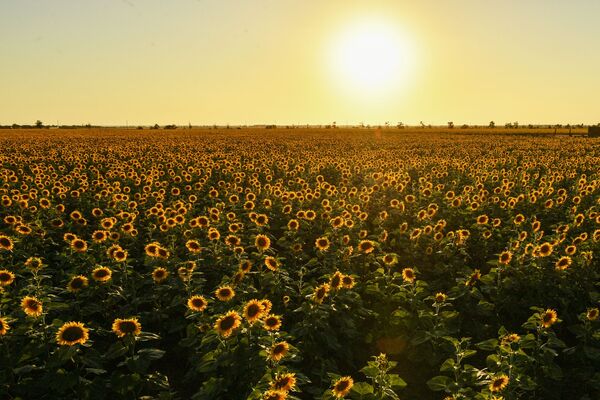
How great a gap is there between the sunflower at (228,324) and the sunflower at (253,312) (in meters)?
0.11

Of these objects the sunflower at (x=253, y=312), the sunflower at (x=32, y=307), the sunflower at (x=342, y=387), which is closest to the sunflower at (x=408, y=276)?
the sunflower at (x=253, y=312)

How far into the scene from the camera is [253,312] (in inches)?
177

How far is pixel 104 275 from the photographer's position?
19.8 ft

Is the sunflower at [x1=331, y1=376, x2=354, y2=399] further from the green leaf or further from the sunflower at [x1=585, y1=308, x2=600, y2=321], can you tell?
the sunflower at [x1=585, y1=308, x2=600, y2=321]

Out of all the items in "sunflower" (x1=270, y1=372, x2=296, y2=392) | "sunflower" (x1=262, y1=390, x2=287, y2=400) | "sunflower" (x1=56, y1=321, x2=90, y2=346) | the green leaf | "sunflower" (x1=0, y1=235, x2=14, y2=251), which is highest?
"sunflower" (x1=0, y1=235, x2=14, y2=251)

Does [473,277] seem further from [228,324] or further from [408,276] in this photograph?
[228,324]

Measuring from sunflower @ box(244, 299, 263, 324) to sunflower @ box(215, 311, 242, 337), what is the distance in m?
0.11

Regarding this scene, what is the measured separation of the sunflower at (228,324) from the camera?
4.31m

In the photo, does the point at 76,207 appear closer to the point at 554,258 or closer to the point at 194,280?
the point at 194,280

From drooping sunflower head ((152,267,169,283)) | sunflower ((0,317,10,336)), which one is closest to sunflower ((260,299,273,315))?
drooping sunflower head ((152,267,169,283))

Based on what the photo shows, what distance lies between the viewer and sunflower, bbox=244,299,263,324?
446cm

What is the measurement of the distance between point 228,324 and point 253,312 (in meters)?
0.30

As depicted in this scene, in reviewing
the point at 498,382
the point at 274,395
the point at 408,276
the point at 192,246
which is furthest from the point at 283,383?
the point at 192,246

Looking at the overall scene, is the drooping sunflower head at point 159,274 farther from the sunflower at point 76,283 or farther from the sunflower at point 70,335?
the sunflower at point 70,335
